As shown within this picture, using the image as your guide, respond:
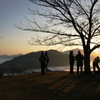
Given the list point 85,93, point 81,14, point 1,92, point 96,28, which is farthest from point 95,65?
point 1,92

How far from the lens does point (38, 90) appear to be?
1019 centimetres

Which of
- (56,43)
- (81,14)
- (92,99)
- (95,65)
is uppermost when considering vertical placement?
(81,14)

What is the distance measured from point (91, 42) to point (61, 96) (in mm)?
9836

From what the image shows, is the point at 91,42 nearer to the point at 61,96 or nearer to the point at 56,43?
the point at 56,43

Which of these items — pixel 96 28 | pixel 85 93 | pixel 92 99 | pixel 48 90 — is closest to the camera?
pixel 92 99

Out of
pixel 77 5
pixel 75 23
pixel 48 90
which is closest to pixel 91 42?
pixel 75 23

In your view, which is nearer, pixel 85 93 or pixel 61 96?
pixel 61 96

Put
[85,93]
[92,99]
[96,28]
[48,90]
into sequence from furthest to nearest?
1. [96,28]
2. [48,90]
3. [85,93]
4. [92,99]

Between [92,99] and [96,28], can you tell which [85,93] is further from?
[96,28]

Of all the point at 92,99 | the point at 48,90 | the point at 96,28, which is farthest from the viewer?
Result: the point at 96,28

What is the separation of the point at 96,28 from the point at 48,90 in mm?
9036

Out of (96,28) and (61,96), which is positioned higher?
(96,28)

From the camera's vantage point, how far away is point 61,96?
8.91m

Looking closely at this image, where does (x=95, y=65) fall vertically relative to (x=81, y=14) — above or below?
below
